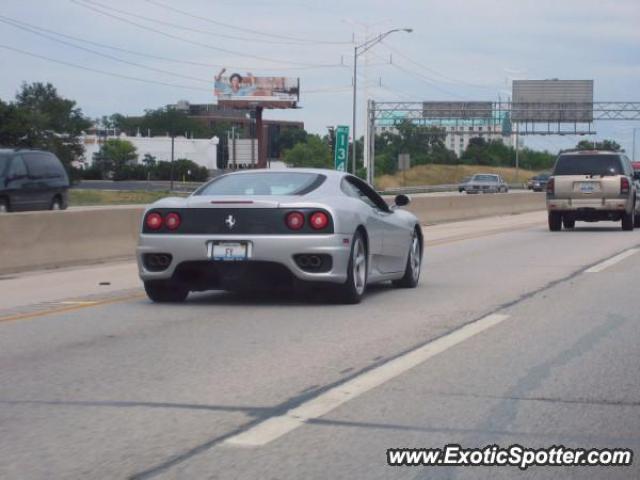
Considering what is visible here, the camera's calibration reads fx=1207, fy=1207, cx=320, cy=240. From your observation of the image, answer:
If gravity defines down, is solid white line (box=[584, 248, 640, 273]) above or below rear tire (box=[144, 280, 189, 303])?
below

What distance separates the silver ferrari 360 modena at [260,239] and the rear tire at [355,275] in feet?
0.03

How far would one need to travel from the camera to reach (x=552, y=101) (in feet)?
357

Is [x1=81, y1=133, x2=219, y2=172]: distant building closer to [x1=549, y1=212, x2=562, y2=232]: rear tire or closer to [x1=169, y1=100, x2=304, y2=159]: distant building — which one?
[x1=169, y1=100, x2=304, y2=159]: distant building

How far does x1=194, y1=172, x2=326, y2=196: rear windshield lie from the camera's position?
12.4 m

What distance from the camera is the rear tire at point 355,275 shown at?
12.1 metres

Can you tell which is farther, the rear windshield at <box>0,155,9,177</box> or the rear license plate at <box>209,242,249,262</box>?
the rear windshield at <box>0,155,9,177</box>

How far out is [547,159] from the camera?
556ft

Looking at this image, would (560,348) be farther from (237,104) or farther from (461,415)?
(237,104)

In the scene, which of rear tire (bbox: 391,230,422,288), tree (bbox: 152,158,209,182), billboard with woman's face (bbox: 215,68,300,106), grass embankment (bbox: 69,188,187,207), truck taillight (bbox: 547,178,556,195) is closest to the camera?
rear tire (bbox: 391,230,422,288)

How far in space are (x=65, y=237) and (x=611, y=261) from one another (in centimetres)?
856

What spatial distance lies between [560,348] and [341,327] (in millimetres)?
2052

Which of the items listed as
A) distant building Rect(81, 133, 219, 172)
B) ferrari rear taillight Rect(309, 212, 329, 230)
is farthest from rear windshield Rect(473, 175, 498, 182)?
ferrari rear taillight Rect(309, 212, 329, 230)

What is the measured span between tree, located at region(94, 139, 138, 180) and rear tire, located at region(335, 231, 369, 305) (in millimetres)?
116797

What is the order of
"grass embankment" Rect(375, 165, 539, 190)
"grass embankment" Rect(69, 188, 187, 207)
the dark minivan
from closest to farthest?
1. the dark minivan
2. "grass embankment" Rect(69, 188, 187, 207)
3. "grass embankment" Rect(375, 165, 539, 190)
